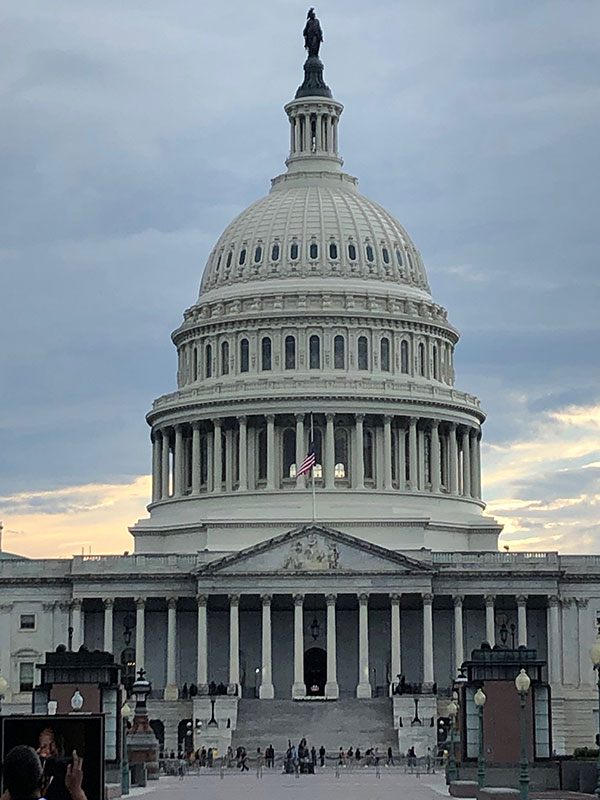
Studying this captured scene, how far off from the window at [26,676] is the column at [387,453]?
29.6 metres

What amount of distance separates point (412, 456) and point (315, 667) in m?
19.2

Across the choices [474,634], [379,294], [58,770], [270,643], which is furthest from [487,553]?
[58,770]

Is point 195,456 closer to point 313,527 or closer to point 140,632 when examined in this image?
point 140,632

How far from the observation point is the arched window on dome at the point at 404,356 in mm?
153000

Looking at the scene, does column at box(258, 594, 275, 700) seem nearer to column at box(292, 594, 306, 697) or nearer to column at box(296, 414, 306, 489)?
column at box(292, 594, 306, 697)

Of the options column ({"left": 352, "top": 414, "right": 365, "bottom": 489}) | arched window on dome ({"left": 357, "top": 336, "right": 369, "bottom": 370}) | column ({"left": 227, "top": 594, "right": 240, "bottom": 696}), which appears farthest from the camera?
arched window on dome ({"left": 357, "top": 336, "right": 369, "bottom": 370})

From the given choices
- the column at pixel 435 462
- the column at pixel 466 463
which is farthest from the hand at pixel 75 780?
the column at pixel 466 463

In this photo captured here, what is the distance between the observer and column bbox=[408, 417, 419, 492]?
149 m

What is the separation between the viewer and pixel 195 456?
498ft

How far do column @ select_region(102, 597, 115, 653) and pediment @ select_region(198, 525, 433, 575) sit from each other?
7.77 m

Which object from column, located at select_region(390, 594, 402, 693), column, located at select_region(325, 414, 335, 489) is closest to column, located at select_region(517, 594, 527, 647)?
column, located at select_region(390, 594, 402, 693)

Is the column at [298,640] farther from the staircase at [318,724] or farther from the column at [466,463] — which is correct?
the column at [466,463]

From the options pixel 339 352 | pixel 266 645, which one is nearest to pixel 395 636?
pixel 266 645

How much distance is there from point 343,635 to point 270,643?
21.5ft
